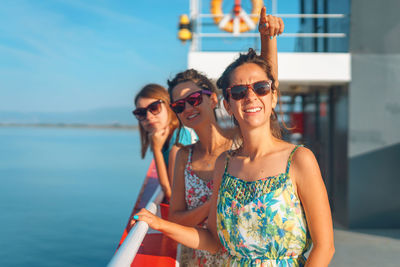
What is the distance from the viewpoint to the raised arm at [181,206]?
193cm

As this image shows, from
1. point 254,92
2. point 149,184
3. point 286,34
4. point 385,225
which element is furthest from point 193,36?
point 254,92

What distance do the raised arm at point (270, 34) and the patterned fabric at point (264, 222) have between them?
18.6 inches

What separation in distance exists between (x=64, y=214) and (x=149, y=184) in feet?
68.0

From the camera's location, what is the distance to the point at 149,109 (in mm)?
2918

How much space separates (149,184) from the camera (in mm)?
3529

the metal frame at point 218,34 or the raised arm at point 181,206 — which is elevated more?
the metal frame at point 218,34

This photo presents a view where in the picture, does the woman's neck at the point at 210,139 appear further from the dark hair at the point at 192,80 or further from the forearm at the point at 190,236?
the forearm at the point at 190,236

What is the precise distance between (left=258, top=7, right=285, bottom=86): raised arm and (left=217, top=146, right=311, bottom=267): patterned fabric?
471 millimetres

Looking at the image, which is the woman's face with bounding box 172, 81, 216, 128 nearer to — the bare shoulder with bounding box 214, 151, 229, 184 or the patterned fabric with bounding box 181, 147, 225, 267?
the patterned fabric with bounding box 181, 147, 225, 267

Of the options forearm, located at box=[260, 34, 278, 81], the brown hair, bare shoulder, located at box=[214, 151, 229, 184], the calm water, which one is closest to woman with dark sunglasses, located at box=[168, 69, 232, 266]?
bare shoulder, located at box=[214, 151, 229, 184]

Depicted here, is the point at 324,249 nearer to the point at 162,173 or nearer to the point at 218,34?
the point at 162,173

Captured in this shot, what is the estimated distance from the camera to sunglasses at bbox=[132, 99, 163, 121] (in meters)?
2.91

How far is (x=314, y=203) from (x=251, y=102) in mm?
438

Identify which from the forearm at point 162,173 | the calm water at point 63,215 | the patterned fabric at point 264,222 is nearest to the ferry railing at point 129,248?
the patterned fabric at point 264,222
